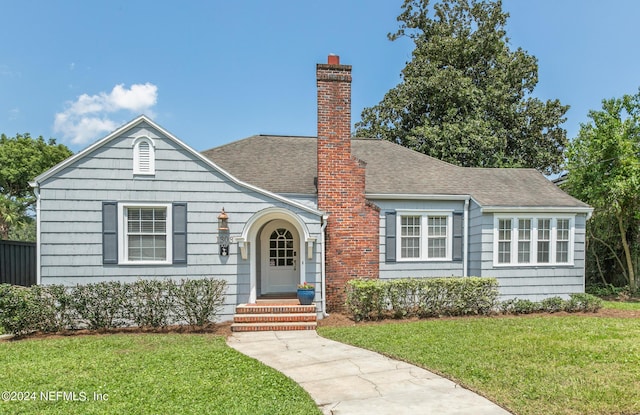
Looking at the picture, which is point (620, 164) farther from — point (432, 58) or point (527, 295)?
point (432, 58)

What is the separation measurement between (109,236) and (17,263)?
6.75m

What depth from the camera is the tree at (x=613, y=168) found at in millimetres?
11984

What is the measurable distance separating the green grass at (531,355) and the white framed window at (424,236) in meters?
2.40

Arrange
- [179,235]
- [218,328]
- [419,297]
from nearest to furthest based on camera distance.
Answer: [218,328], [179,235], [419,297]

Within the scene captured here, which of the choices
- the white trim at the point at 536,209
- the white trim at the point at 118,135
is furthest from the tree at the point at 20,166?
the white trim at the point at 536,209

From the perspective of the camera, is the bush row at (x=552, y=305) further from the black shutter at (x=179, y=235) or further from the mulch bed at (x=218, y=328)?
the black shutter at (x=179, y=235)

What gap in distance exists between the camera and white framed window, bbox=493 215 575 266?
10609 mm

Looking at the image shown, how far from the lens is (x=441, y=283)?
29.8 ft

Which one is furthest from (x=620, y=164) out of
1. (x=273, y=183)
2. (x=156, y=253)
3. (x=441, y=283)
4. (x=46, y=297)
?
(x=46, y=297)

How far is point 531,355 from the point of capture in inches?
230

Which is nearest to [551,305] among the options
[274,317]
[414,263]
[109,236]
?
[414,263]

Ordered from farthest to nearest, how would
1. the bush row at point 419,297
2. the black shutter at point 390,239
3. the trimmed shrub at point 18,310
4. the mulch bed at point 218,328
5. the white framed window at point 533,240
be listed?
the white framed window at point 533,240
the black shutter at point 390,239
the bush row at point 419,297
the mulch bed at point 218,328
the trimmed shrub at point 18,310

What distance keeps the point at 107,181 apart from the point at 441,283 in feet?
26.4

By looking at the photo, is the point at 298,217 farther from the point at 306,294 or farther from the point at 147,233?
the point at 147,233
